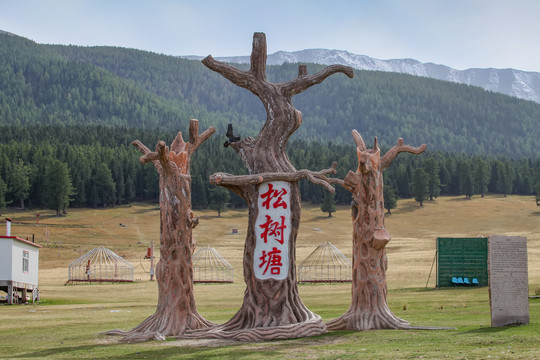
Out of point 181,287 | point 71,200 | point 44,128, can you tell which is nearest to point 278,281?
point 181,287

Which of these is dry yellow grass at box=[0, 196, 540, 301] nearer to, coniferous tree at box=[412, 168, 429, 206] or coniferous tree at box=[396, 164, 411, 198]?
coniferous tree at box=[412, 168, 429, 206]

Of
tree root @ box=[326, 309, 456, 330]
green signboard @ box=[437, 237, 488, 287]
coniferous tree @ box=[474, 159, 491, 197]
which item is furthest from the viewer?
coniferous tree @ box=[474, 159, 491, 197]

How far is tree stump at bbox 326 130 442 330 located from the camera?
17906 mm

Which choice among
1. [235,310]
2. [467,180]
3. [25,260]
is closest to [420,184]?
[467,180]

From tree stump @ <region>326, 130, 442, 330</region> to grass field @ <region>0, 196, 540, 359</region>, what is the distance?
0.82 meters

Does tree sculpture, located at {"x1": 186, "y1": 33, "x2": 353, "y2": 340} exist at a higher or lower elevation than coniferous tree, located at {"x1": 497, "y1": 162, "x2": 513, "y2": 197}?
lower

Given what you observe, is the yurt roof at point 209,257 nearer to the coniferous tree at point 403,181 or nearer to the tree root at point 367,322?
the tree root at point 367,322

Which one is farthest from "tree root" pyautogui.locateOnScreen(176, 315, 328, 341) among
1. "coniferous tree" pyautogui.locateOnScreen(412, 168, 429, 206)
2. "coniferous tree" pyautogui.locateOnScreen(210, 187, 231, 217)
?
"coniferous tree" pyautogui.locateOnScreen(412, 168, 429, 206)

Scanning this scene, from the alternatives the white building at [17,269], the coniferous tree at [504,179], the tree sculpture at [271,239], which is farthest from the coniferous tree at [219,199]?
the tree sculpture at [271,239]

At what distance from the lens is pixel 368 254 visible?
18.5 metres

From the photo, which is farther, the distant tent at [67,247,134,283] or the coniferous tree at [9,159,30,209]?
the coniferous tree at [9,159,30,209]

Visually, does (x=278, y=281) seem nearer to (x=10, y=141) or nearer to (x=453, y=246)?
(x=453, y=246)

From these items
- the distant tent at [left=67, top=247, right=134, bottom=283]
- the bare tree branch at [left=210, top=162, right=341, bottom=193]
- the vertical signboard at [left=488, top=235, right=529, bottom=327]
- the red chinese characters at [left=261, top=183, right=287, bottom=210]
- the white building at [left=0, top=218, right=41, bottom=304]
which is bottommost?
the distant tent at [left=67, top=247, right=134, bottom=283]

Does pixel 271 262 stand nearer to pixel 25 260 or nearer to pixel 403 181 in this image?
pixel 25 260
